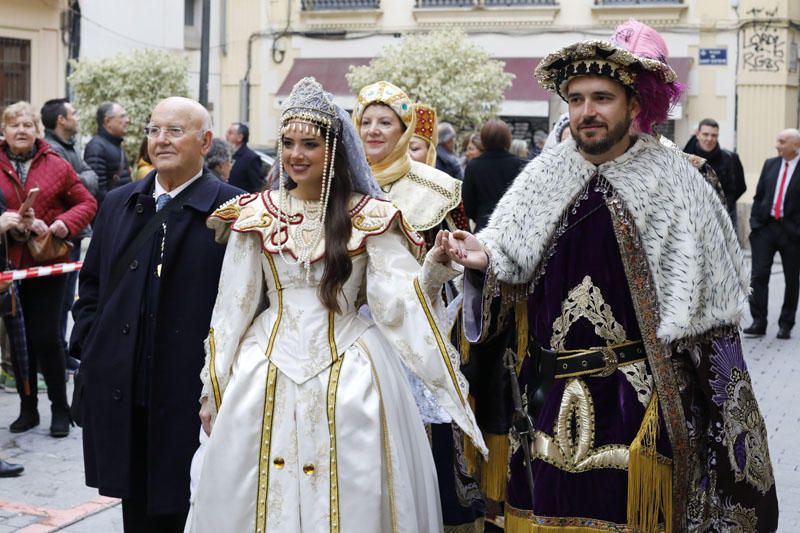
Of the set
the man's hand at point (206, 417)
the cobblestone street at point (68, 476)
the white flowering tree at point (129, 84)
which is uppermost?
the white flowering tree at point (129, 84)

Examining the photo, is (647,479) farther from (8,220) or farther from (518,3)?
(518,3)

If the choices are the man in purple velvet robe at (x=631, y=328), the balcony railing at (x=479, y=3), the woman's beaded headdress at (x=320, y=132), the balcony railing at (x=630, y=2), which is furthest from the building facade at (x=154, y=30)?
the man in purple velvet robe at (x=631, y=328)

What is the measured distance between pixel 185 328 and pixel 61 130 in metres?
4.91

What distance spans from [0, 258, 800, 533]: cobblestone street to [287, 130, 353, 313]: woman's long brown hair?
7.12 feet

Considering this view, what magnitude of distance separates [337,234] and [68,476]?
9.85ft

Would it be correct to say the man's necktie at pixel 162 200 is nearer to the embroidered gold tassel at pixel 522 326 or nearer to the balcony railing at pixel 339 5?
the embroidered gold tassel at pixel 522 326

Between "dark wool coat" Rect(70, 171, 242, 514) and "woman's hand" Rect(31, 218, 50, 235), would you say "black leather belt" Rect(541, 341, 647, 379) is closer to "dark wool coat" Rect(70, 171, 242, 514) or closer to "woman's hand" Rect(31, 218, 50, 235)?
"dark wool coat" Rect(70, 171, 242, 514)

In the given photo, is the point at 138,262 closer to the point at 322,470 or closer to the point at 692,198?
the point at 322,470

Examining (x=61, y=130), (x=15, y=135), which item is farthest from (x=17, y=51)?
(x=15, y=135)

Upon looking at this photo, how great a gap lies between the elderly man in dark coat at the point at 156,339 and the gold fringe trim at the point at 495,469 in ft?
3.68

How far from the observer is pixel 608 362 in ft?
12.6

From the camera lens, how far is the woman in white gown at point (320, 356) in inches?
160

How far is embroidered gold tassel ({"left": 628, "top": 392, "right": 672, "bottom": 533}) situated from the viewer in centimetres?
378

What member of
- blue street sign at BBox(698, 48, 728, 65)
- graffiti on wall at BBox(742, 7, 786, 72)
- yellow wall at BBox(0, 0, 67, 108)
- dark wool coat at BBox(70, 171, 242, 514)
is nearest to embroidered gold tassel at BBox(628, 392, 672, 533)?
dark wool coat at BBox(70, 171, 242, 514)
